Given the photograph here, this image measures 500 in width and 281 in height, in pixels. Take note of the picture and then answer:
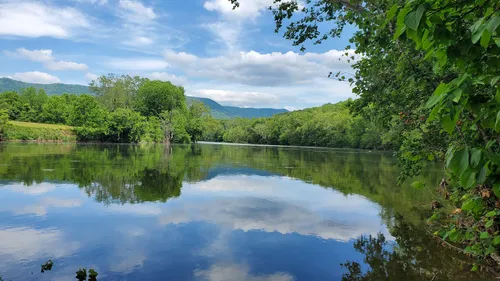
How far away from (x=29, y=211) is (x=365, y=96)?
1233cm

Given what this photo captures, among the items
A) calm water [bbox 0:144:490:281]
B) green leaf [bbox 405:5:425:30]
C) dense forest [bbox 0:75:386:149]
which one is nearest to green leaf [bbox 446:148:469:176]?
green leaf [bbox 405:5:425:30]

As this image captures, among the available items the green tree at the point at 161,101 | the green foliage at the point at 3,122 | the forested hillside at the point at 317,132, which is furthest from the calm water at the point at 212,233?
the green tree at the point at 161,101

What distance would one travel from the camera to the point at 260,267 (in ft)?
25.8

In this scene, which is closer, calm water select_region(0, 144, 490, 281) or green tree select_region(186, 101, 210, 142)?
calm water select_region(0, 144, 490, 281)

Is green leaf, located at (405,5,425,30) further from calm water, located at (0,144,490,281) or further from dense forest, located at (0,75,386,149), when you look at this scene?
dense forest, located at (0,75,386,149)

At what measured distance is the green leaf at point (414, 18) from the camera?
5.80 ft

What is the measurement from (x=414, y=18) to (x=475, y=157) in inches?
34.3

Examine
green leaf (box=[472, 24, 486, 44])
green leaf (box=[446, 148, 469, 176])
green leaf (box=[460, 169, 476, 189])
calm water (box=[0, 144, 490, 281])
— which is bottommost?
calm water (box=[0, 144, 490, 281])

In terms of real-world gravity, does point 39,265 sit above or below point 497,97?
below

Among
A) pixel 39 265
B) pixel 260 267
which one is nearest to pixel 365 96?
pixel 260 267

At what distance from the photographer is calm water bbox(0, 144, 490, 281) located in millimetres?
7562

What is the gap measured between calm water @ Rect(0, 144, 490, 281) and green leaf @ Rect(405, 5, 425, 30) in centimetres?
659

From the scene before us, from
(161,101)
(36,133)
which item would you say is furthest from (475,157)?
(161,101)

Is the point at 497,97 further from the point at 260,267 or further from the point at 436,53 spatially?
the point at 260,267
